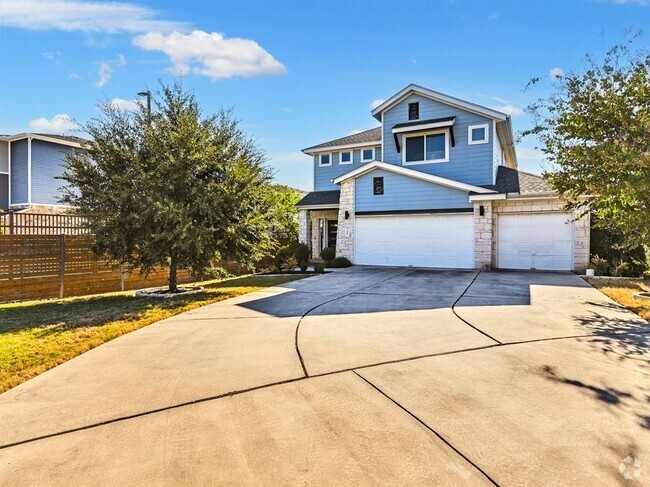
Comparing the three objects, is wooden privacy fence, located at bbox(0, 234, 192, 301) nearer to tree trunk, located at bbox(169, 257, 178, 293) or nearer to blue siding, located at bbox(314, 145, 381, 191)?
tree trunk, located at bbox(169, 257, 178, 293)

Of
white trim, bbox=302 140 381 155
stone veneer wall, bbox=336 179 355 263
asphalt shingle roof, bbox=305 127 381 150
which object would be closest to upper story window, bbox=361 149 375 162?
white trim, bbox=302 140 381 155

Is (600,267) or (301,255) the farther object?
(301,255)

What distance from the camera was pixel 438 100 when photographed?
690 inches

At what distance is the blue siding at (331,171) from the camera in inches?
841

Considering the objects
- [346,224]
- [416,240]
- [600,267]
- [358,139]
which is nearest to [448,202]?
[416,240]

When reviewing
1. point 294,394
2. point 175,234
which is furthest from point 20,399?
point 175,234

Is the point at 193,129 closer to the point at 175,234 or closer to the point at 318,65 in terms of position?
the point at 175,234

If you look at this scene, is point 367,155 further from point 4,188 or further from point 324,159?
point 4,188

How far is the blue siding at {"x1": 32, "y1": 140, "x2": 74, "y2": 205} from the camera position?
23.4 m

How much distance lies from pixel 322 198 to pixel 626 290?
13738 millimetres

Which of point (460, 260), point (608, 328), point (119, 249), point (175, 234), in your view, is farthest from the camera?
point (460, 260)

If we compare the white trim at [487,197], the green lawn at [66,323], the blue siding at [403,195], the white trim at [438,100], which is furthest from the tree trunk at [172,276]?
the white trim at [438,100]

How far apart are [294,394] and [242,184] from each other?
22.9 feet

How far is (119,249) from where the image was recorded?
9562 mm
